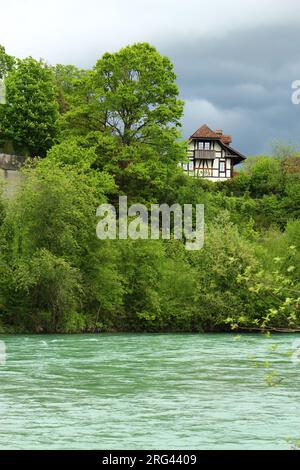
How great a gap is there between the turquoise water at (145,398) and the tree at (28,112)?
99.4 feet

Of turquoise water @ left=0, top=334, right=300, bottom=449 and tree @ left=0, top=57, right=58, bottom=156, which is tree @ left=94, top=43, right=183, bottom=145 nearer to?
tree @ left=0, top=57, right=58, bottom=156

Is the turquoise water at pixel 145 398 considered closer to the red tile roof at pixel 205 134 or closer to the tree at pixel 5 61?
the tree at pixel 5 61

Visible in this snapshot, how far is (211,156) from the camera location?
9806 centimetres

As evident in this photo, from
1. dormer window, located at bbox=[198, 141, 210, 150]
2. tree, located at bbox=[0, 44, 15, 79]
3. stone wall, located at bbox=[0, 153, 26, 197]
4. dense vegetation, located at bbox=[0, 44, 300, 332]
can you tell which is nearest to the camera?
dense vegetation, located at bbox=[0, 44, 300, 332]

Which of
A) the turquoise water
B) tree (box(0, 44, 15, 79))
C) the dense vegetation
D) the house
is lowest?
the turquoise water

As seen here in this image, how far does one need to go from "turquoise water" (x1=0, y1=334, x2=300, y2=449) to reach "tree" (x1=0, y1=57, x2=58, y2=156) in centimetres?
3030

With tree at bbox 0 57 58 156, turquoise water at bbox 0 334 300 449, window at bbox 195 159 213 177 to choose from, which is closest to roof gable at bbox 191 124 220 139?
window at bbox 195 159 213 177

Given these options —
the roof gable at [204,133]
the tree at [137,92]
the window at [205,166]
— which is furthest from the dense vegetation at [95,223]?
the roof gable at [204,133]

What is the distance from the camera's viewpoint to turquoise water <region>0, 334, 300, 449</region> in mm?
16984

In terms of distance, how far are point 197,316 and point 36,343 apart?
584 inches

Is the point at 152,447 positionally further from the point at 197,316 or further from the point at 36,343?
the point at 197,316

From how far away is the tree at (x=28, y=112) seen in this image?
64000 millimetres

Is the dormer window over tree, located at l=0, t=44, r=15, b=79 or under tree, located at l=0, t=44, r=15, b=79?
under

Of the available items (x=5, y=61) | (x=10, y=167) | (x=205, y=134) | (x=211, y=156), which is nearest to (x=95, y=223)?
(x=10, y=167)
